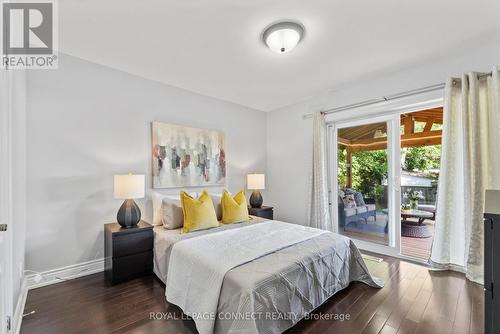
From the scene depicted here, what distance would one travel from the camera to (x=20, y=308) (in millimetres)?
1903

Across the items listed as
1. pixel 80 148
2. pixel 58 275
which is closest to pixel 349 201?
pixel 80 148

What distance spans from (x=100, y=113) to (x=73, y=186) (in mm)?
908

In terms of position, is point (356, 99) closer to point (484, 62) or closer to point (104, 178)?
point (484, 62)

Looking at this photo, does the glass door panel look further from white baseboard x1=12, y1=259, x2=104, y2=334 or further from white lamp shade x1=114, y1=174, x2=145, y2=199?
white baseboard x1=12, y1=259, x2=104, y2=334

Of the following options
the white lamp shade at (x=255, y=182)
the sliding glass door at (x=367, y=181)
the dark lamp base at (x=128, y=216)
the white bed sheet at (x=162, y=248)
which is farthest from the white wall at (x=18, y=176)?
the sliding glass door at (x=367, y=181)

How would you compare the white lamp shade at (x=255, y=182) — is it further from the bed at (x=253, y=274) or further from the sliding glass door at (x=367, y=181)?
the bed at (x=253, y=274)

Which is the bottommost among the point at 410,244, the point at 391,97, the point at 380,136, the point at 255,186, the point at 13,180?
the point at 410,244

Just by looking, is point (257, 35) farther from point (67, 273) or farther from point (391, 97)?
point (67, 273)

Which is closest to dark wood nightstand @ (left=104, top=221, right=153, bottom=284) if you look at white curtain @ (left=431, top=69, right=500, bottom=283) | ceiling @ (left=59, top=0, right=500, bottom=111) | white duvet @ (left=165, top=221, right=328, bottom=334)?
white duvet @ (left=165, top=221, right=328, bottom=334)

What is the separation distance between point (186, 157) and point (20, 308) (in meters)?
2.26

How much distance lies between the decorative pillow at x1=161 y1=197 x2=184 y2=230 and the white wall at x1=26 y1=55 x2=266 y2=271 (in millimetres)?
469

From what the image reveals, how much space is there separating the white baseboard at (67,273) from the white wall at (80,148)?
0.21 ft

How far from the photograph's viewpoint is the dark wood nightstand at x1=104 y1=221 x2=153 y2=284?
2369mm

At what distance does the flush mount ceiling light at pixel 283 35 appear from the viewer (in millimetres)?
Result: 2068
